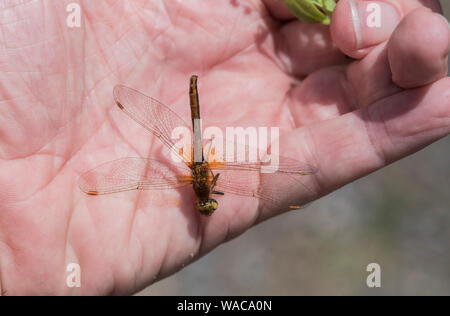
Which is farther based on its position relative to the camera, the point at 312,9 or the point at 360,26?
the point at 312,9

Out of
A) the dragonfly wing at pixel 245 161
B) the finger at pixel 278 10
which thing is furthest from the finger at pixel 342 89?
the finger at pixel 278 10

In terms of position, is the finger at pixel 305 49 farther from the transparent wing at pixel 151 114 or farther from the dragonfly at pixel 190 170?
the transparent wing at pixel 151 114

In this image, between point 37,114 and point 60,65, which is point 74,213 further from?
point 60,65

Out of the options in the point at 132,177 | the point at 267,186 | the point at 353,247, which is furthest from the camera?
the point at 353,247

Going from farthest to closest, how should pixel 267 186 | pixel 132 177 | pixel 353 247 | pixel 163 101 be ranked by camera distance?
1. pixel 353 247
2. pixel 163 101
3. pixel 267 186
4. pixel 132 177

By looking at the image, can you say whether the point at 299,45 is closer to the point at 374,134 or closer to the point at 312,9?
the point at 312,9

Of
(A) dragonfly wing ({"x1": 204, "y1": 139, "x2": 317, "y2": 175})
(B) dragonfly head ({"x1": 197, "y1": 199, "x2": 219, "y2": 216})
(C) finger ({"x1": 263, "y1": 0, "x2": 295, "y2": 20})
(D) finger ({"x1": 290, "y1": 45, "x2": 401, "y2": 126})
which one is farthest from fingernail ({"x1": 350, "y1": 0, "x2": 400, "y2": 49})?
(B) dragonfly head ({"x1": 197, "y1": 199, "x2": 219, "y2": 216})

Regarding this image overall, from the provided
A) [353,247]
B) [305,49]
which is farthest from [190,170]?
[353,247]
